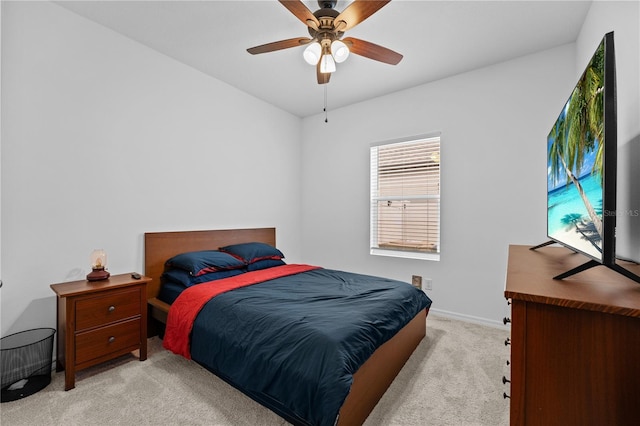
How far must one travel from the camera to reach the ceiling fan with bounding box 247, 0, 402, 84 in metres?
1.75

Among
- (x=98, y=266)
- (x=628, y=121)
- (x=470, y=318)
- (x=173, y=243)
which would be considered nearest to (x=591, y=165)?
(x=628, y=121)

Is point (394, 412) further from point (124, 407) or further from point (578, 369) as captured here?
point (124, 407)

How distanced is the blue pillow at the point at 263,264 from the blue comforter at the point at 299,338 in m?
0.72

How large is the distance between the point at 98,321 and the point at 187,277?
0.70 meters

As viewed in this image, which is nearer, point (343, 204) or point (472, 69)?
point (472, 69)

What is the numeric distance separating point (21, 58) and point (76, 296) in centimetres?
175

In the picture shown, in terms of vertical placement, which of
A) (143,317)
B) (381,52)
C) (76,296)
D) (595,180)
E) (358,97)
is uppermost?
(358,97)

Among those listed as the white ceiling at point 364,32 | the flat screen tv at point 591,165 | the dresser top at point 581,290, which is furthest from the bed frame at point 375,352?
the white ceiling at point 364,32

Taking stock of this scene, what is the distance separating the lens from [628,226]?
141 centimetres

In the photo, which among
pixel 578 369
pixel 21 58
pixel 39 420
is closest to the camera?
pixel 578 369

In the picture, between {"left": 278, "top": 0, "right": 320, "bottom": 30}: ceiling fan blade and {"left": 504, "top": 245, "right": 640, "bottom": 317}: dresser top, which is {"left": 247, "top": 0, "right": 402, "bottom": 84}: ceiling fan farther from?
{"left": 504, "top": 245, "right": 640, "bottom": 317}: dresser top

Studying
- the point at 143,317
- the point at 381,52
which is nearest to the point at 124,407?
the point at 143,317

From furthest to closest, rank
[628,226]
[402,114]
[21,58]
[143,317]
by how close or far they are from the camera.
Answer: [402,114] → [143,317] → [21,58] → [628,226]

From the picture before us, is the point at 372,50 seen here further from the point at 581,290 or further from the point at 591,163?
the point at 581,290
